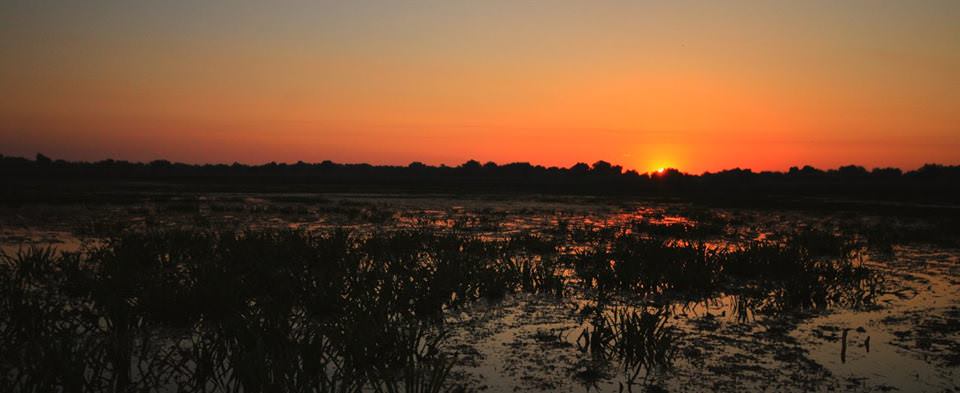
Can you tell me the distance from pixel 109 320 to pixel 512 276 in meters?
5.29

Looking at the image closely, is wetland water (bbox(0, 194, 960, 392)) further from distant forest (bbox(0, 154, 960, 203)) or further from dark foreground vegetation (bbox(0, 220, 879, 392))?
distant forest (bbox(0, 154, 960, 203))

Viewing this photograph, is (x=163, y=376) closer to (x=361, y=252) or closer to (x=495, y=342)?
(x=495, y=342)

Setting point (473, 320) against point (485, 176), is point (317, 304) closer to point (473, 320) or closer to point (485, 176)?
point (473, 320)

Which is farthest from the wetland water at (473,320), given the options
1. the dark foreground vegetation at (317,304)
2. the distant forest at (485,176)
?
the distant forest at (485,176)

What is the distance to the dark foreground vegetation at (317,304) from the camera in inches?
170

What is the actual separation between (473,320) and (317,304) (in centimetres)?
190

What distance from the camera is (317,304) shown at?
6.66m

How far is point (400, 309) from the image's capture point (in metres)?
6.55

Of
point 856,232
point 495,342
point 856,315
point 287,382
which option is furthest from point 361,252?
point 856,232

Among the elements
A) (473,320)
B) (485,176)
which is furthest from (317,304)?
(485,176)

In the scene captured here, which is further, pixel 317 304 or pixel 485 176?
pixel 485 176

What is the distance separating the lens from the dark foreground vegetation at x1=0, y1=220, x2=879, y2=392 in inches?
170

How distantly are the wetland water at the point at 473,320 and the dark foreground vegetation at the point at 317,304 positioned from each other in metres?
0.03

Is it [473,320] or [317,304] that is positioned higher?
[317,304]
